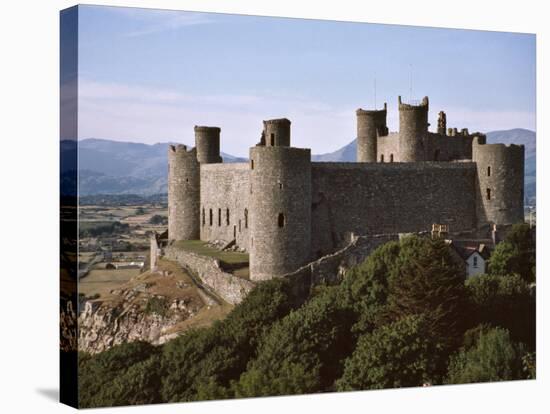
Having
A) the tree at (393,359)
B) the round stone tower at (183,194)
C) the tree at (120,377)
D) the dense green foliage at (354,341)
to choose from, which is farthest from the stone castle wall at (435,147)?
the tree at (120,377)

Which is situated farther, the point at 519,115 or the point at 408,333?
the point at 519,115

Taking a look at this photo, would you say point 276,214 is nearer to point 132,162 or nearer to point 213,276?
point 213,276

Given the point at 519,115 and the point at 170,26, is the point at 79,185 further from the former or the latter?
the point at 519,115

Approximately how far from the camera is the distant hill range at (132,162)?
24.0m

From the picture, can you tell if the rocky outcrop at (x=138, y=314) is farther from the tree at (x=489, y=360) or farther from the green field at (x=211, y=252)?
the tree at (x=489, y=360)

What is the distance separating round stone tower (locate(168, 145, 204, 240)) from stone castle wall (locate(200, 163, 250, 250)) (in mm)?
310

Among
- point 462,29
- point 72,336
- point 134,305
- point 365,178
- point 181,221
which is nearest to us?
point 72,336

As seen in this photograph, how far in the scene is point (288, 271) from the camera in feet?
101

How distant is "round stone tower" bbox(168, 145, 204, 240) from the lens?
38562mm

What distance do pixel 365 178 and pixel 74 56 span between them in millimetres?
13035

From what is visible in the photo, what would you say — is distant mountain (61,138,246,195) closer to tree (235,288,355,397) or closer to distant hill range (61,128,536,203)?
distant hill range (61,128,536,203)

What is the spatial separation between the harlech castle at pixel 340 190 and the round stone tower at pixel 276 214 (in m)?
0.03

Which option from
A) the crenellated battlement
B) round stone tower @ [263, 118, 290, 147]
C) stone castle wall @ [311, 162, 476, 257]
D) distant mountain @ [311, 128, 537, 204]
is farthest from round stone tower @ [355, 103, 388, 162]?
round stone tower @ [263, 118, 290, 147]

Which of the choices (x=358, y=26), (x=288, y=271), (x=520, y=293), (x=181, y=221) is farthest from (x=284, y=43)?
(x=181, y=221)
